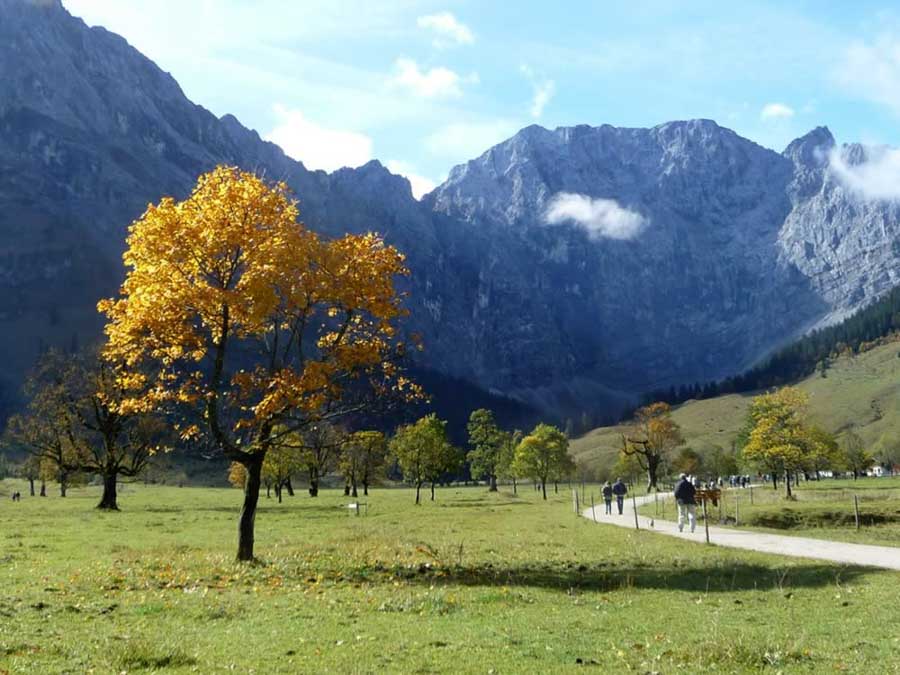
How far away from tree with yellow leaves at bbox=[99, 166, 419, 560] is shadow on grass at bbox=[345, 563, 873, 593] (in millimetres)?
6711

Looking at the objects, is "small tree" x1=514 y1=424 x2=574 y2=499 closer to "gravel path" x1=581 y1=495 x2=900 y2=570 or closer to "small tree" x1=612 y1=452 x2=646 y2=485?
"small tree" x1=612 y1=452 x2=646 y2=485

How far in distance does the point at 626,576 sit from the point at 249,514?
45.3 ft

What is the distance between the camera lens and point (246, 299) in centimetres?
2536

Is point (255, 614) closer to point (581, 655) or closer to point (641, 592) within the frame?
point (581, 655)

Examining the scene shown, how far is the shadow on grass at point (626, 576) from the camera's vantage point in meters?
21.2

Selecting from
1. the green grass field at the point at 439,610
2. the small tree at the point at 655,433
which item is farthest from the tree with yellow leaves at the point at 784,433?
the green grass field at the point at 439,610

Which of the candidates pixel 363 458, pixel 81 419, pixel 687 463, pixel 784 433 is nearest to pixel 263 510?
pixel 81 419

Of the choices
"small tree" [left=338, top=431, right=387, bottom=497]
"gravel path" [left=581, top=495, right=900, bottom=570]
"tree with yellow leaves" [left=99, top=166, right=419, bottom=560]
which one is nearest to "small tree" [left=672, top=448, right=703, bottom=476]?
"small tree" [left=338, top=431, right=387, bottom=497]

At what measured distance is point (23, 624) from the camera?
1463 cm

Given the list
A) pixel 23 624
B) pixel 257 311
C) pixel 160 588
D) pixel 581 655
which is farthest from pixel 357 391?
pixel 581 655

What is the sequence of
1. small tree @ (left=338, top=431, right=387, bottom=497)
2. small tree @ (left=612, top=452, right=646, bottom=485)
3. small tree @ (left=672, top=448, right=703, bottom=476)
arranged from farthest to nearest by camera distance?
small tree @ (left=672, top=448, right=703, bottom=476) → small tree @ (left=612, top=452, right=646, bottom=485) → small tree @ (left=338, top=431, right=387, bottom=497)

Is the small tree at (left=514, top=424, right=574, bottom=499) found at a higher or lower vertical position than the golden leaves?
lower

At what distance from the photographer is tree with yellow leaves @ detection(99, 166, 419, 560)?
24734mm

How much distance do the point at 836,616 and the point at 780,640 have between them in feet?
11.5
